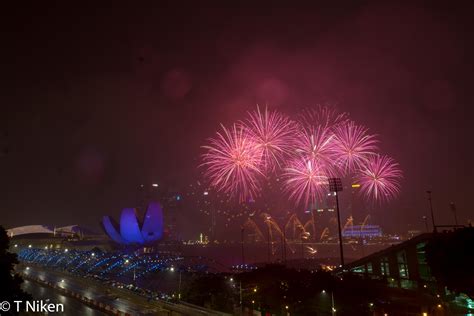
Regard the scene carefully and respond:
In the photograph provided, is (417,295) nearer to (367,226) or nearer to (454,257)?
(454,257)

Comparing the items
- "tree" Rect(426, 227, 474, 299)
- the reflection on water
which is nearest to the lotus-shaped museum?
the reflection on water

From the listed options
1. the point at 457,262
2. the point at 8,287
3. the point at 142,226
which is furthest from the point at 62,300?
the point at 142,226

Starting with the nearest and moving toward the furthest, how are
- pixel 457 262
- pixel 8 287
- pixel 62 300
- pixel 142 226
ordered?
pixel 8 287 < pixel 457 262 < pixel 62 300 < pixel 142 226

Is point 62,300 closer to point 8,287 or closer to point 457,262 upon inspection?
point 8,287

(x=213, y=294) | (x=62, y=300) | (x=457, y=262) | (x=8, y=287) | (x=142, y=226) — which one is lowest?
(x=62, y=300)

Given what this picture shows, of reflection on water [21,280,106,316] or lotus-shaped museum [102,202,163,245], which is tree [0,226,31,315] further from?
lotus-shaped museum [102,202,163,245]

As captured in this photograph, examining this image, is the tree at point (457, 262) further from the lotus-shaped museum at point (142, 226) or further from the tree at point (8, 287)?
the lotus-shaped museum at point (142, 226)
